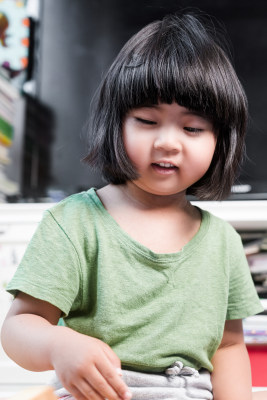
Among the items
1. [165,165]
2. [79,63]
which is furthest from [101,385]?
[79,63]

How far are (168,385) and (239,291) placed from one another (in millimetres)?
176

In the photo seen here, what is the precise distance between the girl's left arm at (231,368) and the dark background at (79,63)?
1.05 meters

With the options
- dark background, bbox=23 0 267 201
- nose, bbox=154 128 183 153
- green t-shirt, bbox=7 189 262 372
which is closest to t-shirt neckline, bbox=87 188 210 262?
green t-shirt, bbox=7 189 262 372

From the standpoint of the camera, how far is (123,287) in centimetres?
76

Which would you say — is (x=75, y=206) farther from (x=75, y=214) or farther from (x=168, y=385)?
(x=168, y=385)

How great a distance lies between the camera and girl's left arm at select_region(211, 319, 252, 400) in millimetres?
833

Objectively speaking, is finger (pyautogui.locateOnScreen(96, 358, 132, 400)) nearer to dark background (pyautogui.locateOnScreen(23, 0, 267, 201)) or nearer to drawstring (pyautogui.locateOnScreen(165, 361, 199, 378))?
drawstring (pyautogui.locateOnScreen(165, 361, 199, 378))

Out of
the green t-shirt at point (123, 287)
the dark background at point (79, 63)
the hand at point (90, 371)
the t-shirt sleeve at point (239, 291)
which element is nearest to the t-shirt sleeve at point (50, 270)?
the green t-shirt at point (123, 287)

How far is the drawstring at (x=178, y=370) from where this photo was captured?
2.50 feet

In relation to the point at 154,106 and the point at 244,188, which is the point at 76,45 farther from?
the point at 154,106

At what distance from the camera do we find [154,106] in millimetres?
745

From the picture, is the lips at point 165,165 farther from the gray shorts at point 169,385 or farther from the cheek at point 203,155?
the gray shorts at point 169,385

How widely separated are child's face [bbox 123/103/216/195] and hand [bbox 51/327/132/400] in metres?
0.24

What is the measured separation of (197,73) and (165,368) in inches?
14.2
